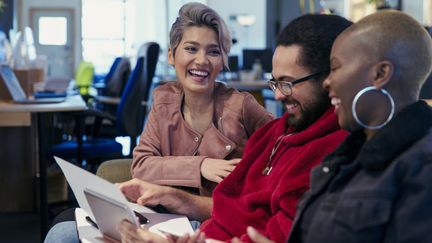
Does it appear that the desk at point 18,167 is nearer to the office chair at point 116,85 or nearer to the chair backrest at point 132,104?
the chair backrest at point 132,104

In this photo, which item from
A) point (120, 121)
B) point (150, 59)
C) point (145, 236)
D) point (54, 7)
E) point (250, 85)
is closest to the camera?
point (145, 236)

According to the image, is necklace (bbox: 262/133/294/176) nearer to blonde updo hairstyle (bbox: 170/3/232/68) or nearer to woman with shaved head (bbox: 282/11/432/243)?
woman with shaved head (bbox: 282/11/432/243)

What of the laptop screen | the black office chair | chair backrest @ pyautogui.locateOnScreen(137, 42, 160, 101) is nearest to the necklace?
the black office chair

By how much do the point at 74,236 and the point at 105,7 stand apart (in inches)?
450

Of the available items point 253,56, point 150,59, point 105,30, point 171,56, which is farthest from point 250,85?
point 171,56

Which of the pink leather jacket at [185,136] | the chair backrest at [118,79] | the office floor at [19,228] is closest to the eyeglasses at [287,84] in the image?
the pink leather jacket at [185,136]

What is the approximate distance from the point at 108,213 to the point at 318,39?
Result: 593mm

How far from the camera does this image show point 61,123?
5.87m

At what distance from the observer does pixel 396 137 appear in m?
1.04

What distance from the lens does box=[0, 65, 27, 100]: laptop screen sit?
4371 mm

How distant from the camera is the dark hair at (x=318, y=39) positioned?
1455 millimetres

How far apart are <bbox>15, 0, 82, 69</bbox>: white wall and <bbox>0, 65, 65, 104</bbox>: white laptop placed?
815cm

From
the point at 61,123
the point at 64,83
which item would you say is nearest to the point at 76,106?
the point at 61,123

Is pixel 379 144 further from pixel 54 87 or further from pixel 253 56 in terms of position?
pixel 253 56
